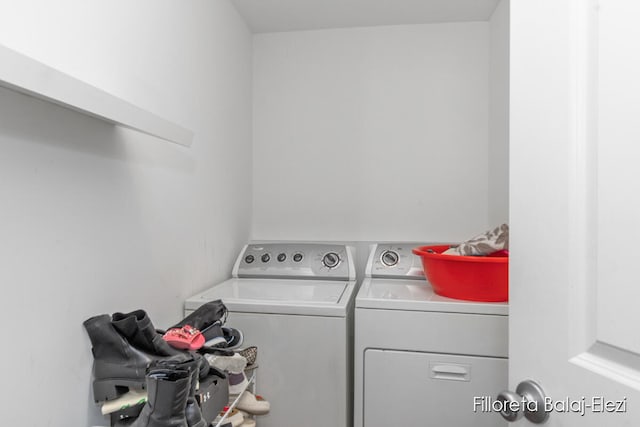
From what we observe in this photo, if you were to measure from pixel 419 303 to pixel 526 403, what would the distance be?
698 mm

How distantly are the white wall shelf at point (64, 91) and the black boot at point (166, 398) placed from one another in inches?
20.1

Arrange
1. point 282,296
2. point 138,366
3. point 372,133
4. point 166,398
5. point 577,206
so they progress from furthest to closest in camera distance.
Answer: point 372,133, point 282,296, point 138,366, point 166,398, point 577,206

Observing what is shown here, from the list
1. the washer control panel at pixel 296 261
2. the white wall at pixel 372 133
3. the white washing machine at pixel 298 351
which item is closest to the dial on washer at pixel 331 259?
the washer control panel at pixel 296 261

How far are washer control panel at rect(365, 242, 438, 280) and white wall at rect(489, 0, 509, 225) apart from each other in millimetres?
453

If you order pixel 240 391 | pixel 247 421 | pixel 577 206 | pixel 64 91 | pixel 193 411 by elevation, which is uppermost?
pixel 64 91

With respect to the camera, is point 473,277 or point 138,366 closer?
point 138,366

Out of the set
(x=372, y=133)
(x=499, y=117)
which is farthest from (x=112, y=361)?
(x=499, y=117)

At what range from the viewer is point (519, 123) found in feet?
2.22

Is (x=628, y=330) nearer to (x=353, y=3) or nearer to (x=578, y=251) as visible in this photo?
(x=578, y=251)

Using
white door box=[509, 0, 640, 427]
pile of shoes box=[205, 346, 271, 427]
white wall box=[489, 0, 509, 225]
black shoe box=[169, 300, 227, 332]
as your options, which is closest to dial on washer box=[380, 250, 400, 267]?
white wall box=[489, 0, 509, 225]

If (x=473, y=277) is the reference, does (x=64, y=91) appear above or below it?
above

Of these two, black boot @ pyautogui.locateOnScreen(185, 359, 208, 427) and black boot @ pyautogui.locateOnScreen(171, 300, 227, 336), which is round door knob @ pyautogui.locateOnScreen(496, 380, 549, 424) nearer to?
black boot @ pyautogui.locateOnScreen(185, 359, 208, 427)

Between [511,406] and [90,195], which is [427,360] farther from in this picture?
[90,195]

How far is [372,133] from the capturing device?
212 cm
